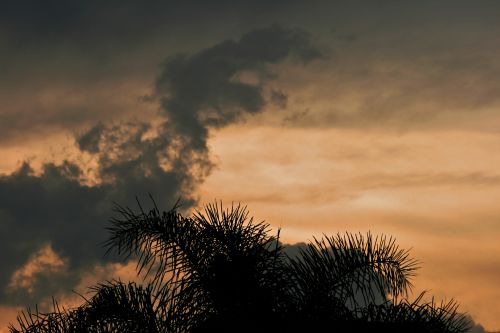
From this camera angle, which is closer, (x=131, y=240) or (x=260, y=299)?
(x=260, y=299)

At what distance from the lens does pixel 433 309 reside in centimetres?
1259

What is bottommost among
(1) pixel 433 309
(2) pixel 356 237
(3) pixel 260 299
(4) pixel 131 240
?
(1) pixel 433 309

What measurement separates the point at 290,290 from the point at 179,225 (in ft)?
6.99

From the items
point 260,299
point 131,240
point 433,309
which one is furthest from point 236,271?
point 433,309

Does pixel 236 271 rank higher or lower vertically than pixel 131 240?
lower

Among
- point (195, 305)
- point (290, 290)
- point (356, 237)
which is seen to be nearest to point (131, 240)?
point (195, 305)

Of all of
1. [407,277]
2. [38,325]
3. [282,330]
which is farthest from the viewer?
[407,277]

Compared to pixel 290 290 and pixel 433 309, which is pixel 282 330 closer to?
pixel 290 290

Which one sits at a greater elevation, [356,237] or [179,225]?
[179,225]

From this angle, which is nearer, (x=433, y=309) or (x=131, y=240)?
(x=433, y=309)

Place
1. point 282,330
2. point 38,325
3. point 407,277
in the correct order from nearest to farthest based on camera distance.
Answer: point 282,330 → point 38,325 → point 407,277

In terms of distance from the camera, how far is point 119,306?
13.3 metres

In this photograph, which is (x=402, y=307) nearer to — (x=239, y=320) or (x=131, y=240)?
(x=239, y=320)

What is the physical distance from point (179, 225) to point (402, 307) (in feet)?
12.4
